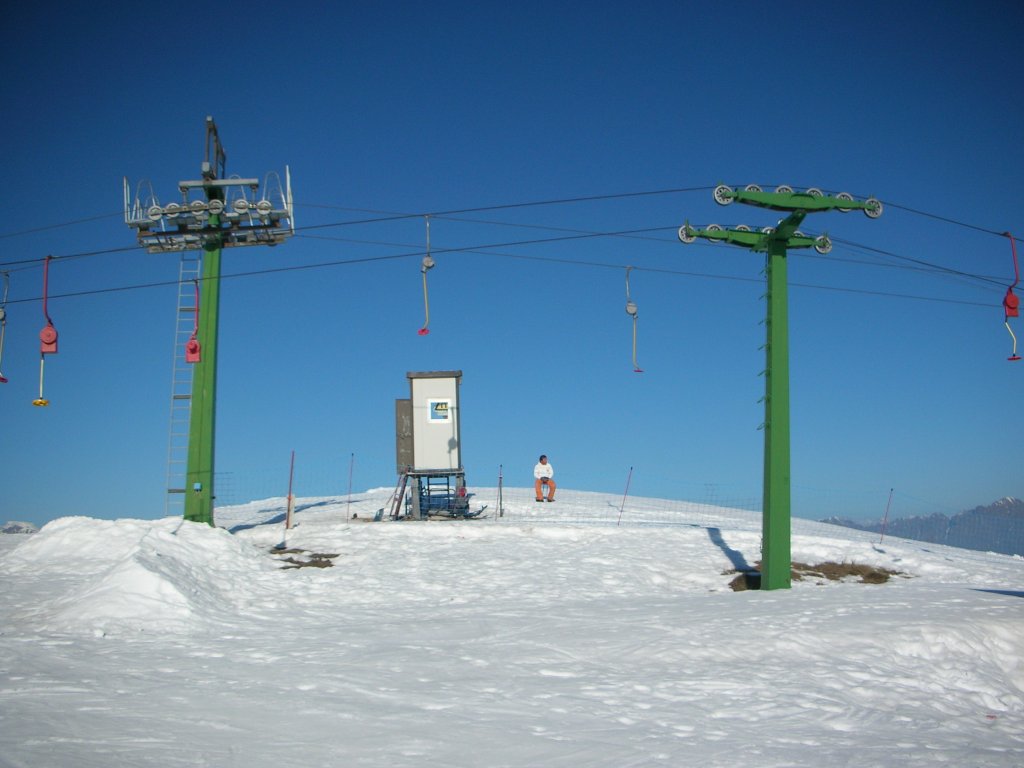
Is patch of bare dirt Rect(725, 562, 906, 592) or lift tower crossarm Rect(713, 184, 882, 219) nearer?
lift tower crossarm Rect(713, 184, 882, 219)

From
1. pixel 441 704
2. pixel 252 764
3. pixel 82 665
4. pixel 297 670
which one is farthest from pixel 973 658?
pixel 82 665

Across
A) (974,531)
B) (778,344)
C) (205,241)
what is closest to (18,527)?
(205,241)

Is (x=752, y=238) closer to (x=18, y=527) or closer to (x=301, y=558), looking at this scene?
(x=301, y=558)

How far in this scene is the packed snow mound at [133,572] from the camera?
10.6 m

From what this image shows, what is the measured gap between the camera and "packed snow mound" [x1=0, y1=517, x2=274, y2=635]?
419 inches

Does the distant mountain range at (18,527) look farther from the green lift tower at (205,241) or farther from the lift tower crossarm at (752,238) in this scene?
the lift tower crossarm at (752,238)

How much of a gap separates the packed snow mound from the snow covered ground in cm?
6

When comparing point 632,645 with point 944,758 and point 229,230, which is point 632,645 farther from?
point 229,230

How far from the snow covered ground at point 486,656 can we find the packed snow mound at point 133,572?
0.06m

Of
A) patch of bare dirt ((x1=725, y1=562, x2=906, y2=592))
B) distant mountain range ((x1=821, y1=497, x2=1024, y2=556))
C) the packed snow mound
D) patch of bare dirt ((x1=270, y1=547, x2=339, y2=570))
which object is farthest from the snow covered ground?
distant mountain range ((x1=821, y1=497, x2=1024, y2=556))

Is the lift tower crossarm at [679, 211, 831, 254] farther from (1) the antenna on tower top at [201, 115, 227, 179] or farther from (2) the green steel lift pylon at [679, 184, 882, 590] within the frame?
(1) the antenna on tower top at [201, 115, 227, 179]

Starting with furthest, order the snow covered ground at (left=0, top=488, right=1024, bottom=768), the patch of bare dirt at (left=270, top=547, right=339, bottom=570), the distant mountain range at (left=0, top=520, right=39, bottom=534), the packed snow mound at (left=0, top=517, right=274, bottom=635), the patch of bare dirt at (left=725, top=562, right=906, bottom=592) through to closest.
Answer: the distant mountain range at (left=0, top=520, right=39, bottom=534) < the patch of bare dirt at (left=270, top=547, right=339, bottom=570) < the patch of bare dirt at (left=725, top=562, right=906, bottom=592) < the packed snow mound at (left=0, top=517, right=274, bottom=635) < the snow covered ground at (left=0, top=488, right=1024, bottom=768)

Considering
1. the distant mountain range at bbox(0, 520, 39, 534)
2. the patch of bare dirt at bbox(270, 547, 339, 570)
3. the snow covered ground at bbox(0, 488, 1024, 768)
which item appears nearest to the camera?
the snow covered ground at bbox(0, 488, 1024, 768)

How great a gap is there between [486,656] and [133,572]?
18.6 ft
